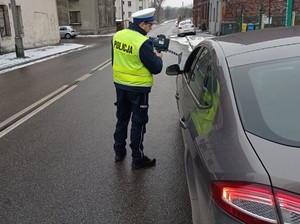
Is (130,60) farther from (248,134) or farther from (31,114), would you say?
(31,114)

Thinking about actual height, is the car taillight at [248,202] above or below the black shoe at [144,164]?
above

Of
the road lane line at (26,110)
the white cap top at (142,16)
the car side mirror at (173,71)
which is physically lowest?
the road lane line at (26,110)

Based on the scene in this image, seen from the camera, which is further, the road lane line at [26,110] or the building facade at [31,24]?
the building facade at [31,24]

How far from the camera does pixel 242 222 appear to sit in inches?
60.2

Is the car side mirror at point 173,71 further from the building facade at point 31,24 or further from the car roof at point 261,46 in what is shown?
the building facade at point 31,24

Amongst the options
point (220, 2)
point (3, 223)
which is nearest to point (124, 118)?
point (3, 223)

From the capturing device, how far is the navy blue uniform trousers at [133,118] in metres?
3.86

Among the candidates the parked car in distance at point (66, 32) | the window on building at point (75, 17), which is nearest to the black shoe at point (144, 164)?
the parked car in distance at point (66, 32)

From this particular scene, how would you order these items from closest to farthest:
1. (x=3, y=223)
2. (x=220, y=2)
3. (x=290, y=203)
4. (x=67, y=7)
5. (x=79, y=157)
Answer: (x=290, y=203) → (x=3, y=223) → (x=79, y=157) → (x=220, y=2) → (x=67, y=7)

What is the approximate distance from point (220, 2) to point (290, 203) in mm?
29371

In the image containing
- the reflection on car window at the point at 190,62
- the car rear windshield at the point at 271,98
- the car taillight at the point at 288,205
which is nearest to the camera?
the car taillight at the point at 288,205

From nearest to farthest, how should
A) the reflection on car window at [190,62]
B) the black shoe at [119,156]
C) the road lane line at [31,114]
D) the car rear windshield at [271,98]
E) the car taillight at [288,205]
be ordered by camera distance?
the car taillight at [288,205] < the car rear windshield at [271,98] < the reflection on car window at [190,62] < the black shoe at [119,156] < the road lane line at [31,114]

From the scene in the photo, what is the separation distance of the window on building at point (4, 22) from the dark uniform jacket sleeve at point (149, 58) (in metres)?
18.7

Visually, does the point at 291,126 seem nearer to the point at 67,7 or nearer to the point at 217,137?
the point at 217,137
